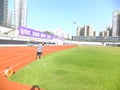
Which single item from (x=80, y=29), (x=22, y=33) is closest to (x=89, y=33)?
(x=80, y=29)

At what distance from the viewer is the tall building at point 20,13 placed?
101m

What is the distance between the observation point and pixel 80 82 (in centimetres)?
920

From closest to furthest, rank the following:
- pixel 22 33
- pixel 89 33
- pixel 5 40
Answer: pixel 5 40
pixel 22 33
pixel 89 33

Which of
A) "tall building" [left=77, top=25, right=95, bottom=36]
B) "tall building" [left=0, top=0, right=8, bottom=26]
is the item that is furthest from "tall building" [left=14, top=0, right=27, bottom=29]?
"tall building" [left=77, top=25, right=95, bottom=36]

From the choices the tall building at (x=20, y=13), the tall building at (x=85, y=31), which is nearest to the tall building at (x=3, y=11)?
the tall building at (x=20, y=13)

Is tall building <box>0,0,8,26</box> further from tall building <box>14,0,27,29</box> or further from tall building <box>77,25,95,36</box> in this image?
tall building <box>77,25,95,36</box>

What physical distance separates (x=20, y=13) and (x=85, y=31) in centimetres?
5641

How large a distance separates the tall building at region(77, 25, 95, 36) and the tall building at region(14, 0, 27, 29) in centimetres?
5036

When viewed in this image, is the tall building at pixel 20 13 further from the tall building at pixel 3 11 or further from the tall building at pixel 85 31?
the tall building at pixel 85 31

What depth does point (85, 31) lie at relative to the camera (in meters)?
149

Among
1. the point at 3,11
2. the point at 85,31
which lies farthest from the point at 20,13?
the point at 85,31

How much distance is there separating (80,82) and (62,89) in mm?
1537

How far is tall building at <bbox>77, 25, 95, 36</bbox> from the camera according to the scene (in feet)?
486

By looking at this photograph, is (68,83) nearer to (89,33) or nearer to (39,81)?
(39,81)
